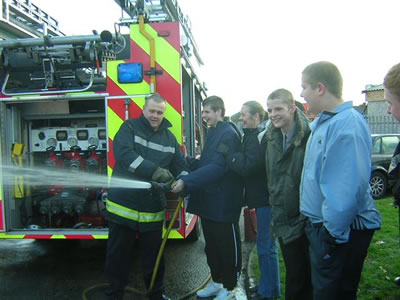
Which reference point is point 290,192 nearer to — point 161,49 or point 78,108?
point 161,49

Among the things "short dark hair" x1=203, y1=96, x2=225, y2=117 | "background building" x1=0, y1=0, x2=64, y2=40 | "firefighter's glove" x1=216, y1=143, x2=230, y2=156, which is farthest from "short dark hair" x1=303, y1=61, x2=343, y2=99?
"background building" x1=0, y1=0, x2=64, y2=40

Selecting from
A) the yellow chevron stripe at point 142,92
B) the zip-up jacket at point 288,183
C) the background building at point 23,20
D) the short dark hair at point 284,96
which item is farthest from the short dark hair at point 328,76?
the background building at point 23,20

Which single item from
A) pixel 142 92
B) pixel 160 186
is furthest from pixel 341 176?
pixel 142 92

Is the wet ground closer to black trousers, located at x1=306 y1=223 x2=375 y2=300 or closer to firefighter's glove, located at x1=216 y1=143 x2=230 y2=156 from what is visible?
firefighter's glove, located at x1=216 y1=143 x2=230 y2=156

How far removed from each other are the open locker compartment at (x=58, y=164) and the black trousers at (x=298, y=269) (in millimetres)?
2316

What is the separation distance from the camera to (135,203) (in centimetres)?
301

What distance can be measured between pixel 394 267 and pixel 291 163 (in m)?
2.44

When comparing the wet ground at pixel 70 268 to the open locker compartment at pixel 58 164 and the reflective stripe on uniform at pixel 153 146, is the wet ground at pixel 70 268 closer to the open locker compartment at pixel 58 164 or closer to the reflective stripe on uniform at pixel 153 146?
the open locker compartment at pixel 58 164

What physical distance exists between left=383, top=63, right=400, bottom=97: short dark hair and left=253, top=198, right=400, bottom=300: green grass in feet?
7.33

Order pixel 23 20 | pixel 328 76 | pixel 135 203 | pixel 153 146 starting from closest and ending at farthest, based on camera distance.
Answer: pixel 328 76 → pixel 135 203 → pixel 153 146 → pixel 23 20

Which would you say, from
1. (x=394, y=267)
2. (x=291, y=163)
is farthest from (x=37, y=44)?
(x=394, y=267)

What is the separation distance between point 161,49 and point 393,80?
2202 mm

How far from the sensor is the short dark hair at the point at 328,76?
6.84 feet

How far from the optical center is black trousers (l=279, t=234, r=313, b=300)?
242cm
